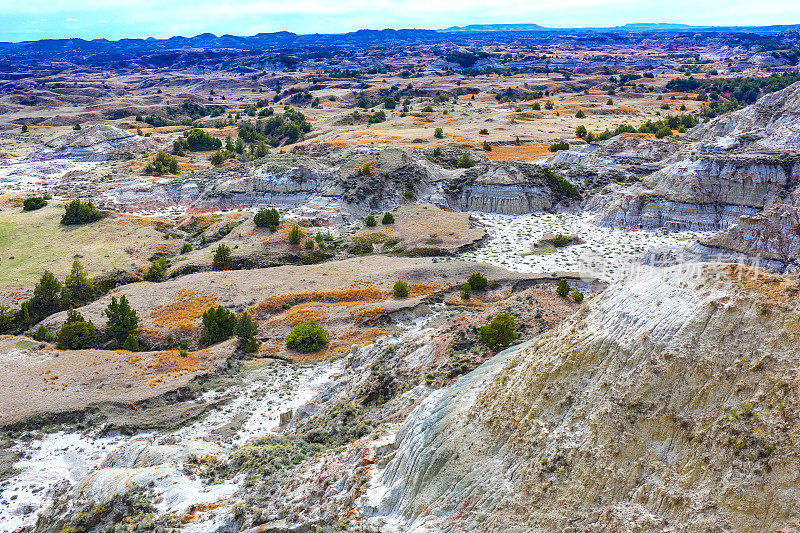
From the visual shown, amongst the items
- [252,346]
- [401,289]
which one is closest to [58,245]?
[252,346]

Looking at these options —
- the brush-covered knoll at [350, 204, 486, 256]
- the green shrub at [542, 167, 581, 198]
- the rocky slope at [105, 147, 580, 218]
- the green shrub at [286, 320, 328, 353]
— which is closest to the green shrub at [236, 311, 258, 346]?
the green shrub at [286, 320, 328, 353]

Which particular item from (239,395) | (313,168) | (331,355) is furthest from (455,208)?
(239,395)

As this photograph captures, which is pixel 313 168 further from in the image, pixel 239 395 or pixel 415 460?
pixel 415 460

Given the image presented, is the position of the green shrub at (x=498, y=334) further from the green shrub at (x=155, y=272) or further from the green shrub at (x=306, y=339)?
the green shrub at (x=155, y=272)

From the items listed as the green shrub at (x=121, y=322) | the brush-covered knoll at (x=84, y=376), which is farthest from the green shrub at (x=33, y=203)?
the green shrub at (x=121, y=322)

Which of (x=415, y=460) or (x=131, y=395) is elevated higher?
(x=415, y=460)
